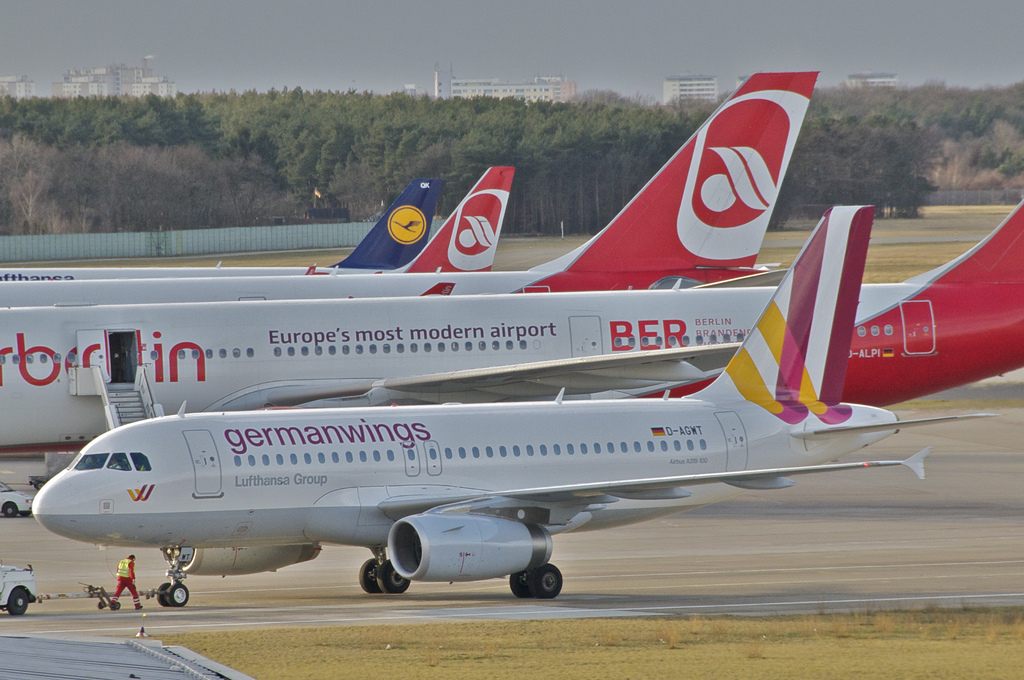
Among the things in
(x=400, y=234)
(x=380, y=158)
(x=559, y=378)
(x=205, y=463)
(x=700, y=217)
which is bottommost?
(x=559, y=378)

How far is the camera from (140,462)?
22172mm

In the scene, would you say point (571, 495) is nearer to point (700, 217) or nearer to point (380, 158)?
point (700, 217)

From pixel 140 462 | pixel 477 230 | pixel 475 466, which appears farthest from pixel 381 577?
pixel 477 230

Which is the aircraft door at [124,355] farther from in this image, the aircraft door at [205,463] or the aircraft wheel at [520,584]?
the aircraft wheel at [520,584]

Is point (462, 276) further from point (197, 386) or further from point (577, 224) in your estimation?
point (577, 224)

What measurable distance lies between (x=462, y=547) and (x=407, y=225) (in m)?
40.9

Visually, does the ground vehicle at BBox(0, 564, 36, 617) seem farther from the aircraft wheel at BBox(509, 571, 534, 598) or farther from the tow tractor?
the aircraft wheel at BBox(509, 571, 534, 598)

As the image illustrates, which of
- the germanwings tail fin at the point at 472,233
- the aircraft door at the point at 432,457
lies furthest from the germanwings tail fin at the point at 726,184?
the aircraft door at the point at 432,457

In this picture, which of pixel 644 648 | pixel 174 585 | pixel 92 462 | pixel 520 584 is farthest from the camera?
pixel 520 584

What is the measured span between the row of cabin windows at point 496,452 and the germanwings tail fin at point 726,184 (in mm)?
16467

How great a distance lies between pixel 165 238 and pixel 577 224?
40758 millimetres

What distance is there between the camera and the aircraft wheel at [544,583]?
2308 centimetres

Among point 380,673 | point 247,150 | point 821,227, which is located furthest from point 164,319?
point 247,150

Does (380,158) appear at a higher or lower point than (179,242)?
higher
